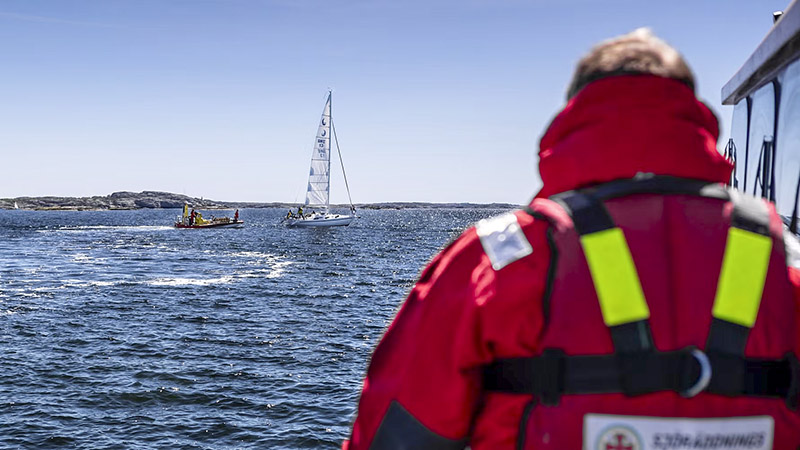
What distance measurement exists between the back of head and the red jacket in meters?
0.04

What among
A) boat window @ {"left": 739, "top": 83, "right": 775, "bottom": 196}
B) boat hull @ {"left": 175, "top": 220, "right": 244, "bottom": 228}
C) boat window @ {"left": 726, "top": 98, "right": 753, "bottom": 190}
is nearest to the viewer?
boat window @ {"left": 739, "top": 83, "right": 775, "bottom": 196}

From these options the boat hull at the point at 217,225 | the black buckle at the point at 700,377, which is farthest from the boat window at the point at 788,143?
the boat hull at the point at 217,225

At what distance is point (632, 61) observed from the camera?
1.79 m

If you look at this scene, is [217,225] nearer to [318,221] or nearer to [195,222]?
[195,222]

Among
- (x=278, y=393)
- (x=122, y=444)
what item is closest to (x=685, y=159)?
(x=122, y=444)

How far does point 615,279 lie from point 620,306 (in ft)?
0.22

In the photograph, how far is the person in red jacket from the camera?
1646 millimetres

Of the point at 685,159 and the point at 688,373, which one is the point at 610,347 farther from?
the point at 685,159

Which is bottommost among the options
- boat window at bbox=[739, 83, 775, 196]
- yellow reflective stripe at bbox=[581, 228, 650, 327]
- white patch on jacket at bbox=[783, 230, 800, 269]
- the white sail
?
yellow reflective stripe at bbox=[581, 228, 650, 327]

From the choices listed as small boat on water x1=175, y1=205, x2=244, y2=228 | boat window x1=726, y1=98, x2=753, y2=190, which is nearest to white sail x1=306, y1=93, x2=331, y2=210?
small boat on water x1=175, y1=205, x2=244, y2=228

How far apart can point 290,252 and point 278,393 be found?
144 ft

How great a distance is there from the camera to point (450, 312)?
1.77 meters

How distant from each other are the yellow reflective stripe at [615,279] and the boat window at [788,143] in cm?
305

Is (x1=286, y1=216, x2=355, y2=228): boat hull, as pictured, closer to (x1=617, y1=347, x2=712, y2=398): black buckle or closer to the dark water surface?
the dark water surface
